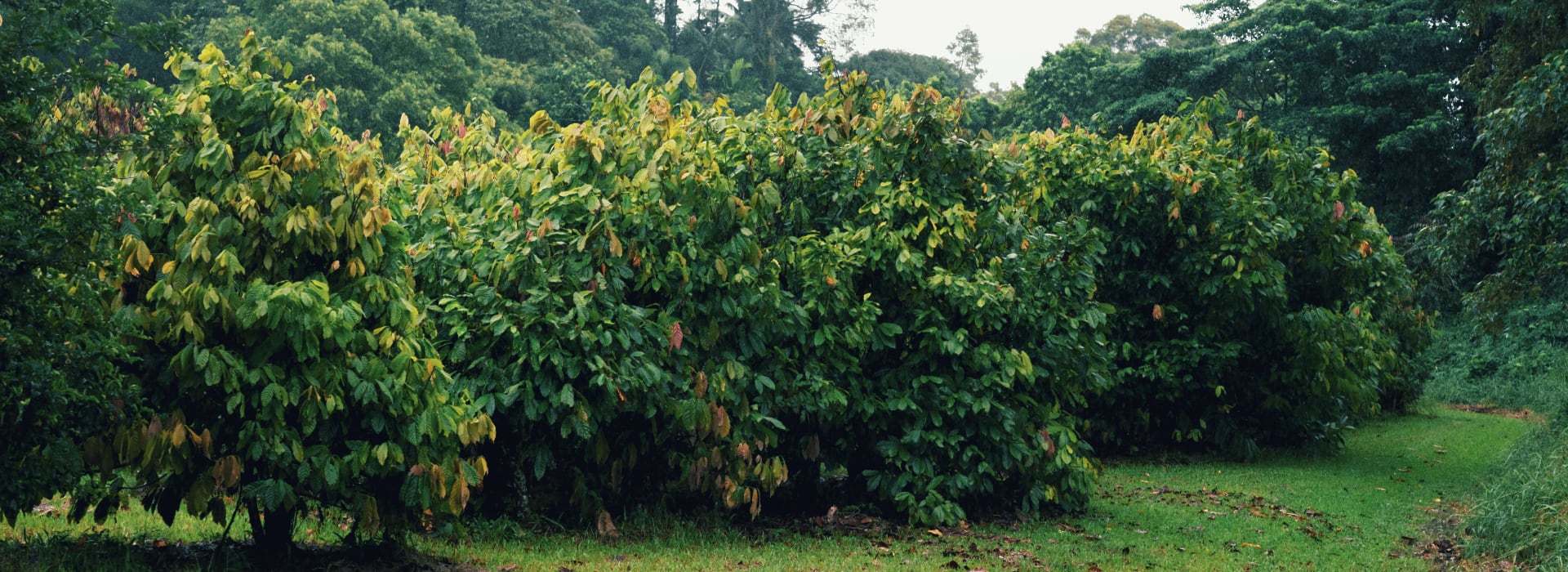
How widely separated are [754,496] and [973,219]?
2.71 m

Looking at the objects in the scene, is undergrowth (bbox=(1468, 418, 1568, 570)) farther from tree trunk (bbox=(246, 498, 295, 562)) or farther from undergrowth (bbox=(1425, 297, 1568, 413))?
undergrowth (bbox=(1425, 297, 1568, 413))

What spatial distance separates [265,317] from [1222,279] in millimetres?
10185

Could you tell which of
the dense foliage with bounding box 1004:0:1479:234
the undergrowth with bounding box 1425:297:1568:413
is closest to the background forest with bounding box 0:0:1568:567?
the undergrowth with bounding box 1425:297:1568:413

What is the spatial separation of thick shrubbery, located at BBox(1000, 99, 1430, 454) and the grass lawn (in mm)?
1426

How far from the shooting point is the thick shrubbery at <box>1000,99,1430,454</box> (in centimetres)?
1233

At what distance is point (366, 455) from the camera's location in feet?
17.7

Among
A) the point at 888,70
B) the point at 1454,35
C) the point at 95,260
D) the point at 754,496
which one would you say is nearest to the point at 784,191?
the point at 754,496

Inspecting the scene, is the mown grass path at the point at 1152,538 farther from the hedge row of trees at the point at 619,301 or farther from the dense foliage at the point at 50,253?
the dense foliage at the point at 50,253

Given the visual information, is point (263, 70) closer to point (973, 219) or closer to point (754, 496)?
point (754, 496)

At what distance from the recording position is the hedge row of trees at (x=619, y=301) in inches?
205

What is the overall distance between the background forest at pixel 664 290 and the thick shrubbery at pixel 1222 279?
0.16 ft

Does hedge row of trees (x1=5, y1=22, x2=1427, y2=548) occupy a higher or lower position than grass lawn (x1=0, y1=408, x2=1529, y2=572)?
higher

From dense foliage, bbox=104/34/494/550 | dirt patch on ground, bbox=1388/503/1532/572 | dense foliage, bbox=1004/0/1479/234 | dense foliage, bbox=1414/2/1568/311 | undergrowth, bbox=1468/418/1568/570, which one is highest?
dense foliage, bbox=1004/0/1479/234

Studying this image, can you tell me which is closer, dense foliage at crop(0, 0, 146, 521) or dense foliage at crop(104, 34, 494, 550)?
dense foliage at crop(0, 0, 146, 521)
